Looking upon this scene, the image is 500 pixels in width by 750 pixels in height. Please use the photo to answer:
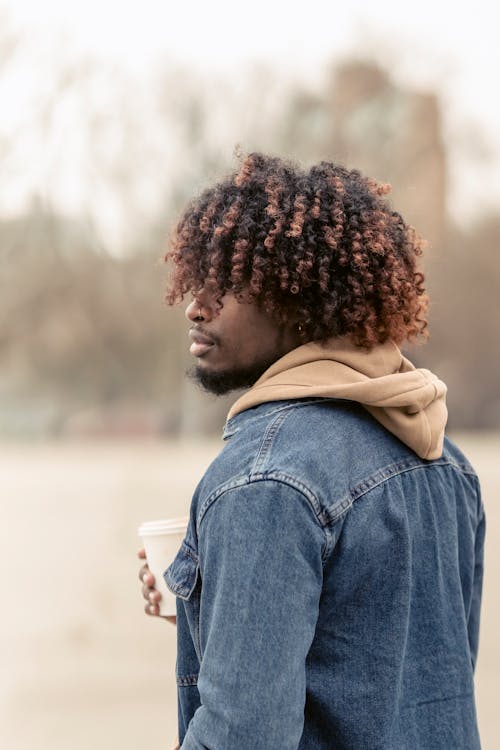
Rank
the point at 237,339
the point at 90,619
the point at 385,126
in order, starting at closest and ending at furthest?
the point at 237,339, the point at 90,619, the point at 385,126

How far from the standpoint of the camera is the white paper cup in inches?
50.5

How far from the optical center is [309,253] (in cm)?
111

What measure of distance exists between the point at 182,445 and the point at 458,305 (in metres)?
5.52

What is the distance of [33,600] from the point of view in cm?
575

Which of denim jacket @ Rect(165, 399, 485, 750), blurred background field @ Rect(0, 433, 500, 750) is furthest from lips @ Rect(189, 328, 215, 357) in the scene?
blurred background field @ Rect(0, 433, 500, 750)

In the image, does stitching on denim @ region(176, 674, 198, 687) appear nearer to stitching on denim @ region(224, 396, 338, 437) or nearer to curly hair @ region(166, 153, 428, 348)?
stitching on denim @ region(224, 396, 338, 437)

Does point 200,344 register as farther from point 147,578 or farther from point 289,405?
point 147,578

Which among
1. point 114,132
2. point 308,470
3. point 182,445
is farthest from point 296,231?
point 114,132

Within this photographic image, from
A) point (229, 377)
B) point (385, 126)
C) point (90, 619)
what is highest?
point (385, 126)

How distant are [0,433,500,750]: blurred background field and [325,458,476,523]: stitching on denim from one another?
2.95 metres

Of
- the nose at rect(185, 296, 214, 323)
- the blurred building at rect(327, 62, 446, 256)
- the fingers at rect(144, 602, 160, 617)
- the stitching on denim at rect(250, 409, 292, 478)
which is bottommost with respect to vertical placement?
the fingers at rect(144, 602, 160, 617)

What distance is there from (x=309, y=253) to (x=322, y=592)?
38 cm

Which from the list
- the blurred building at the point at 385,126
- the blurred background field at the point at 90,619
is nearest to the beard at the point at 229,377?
the blurred background field at the point at 90,619

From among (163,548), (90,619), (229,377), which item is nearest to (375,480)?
(229,377)
